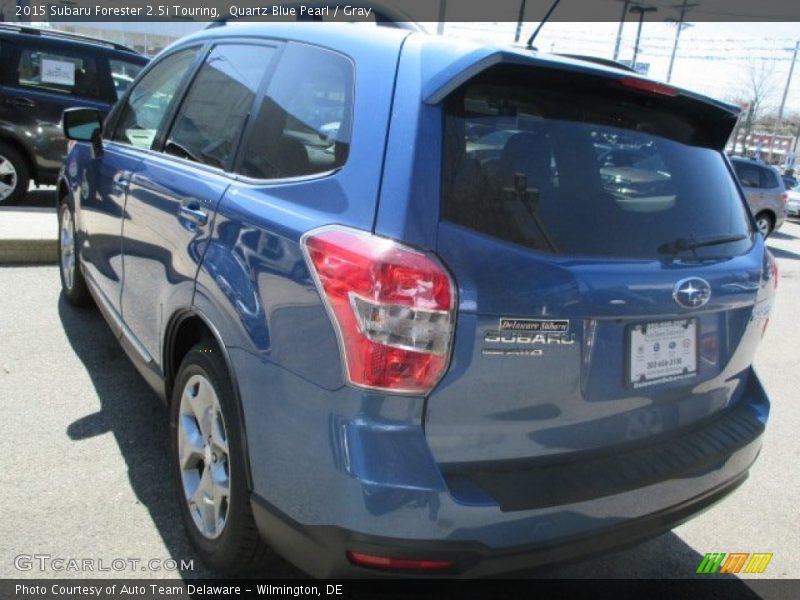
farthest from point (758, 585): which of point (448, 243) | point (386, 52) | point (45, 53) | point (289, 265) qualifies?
point (45, 53)

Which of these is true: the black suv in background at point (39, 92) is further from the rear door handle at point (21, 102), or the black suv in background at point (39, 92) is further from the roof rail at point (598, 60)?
the roof rail at point (598, 60)

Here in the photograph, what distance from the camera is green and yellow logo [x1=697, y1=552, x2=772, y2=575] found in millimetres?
2785

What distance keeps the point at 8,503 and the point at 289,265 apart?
5.58 feet

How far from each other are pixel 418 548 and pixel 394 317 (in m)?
0.58

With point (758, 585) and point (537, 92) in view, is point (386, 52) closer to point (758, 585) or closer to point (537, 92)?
point (537, 92)

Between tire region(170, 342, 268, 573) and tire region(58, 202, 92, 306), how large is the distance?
2345mm

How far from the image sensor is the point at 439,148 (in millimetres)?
1828

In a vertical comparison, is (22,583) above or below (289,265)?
below

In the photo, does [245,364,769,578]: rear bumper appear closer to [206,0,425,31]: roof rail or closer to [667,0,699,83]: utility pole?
[206,0,425,31]: roof rail

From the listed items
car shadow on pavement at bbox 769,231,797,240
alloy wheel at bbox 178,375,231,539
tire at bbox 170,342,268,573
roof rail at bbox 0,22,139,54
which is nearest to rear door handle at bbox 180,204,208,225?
tire at bbox 170,342,268,573

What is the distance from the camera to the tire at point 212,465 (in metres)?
2.16

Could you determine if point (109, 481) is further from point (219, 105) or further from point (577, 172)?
point (577, 172)

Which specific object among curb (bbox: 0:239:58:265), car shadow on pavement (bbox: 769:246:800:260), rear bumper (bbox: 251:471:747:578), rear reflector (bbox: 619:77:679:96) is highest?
rear reflector (bbox: 619:77:679:96)

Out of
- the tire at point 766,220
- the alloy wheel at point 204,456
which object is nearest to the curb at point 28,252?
the alloy wheel at point 204,456
